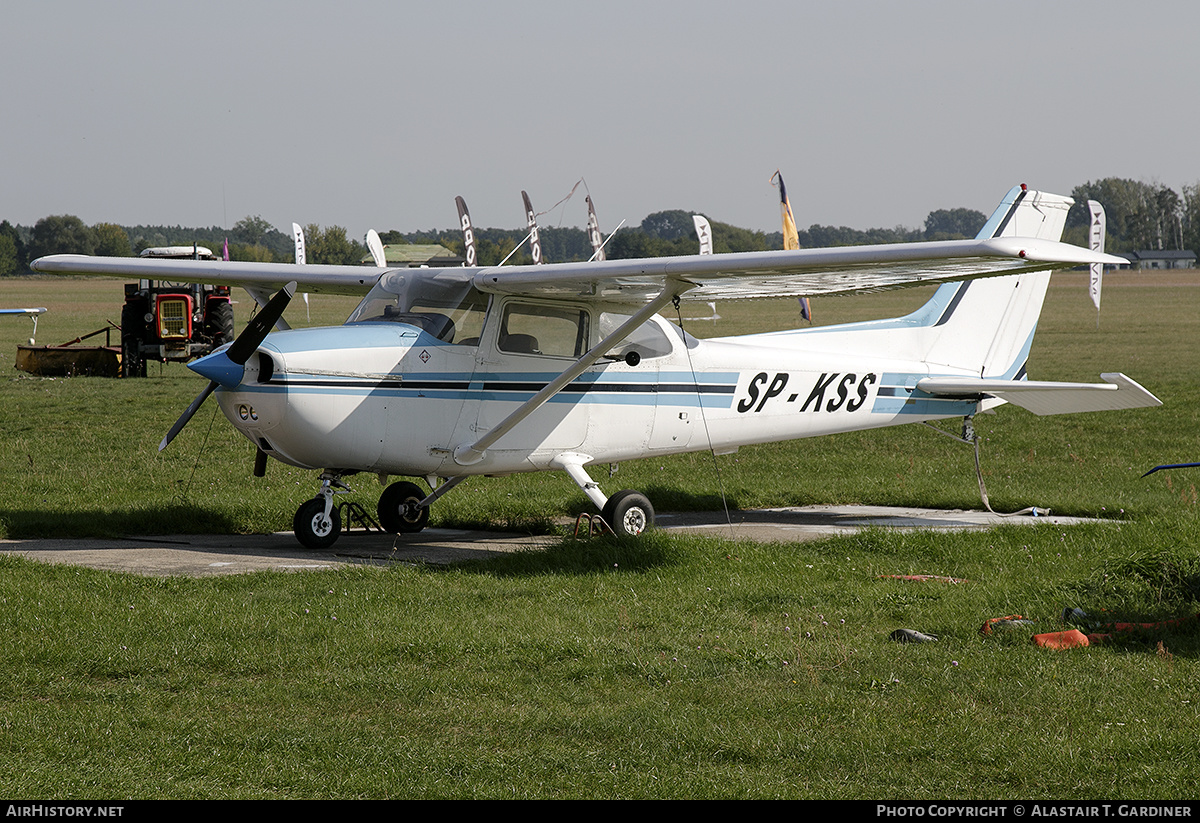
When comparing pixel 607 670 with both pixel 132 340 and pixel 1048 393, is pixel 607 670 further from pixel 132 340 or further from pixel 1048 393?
pixel 132 340

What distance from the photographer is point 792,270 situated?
848cm

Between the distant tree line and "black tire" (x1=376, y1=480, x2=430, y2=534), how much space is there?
9489cm

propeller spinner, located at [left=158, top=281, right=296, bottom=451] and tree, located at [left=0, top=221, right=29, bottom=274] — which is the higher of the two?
tree, located at [left=0, top=221, right=29, bottom=274]

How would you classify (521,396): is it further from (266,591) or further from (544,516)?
(266,591)

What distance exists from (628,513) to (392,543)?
213cm

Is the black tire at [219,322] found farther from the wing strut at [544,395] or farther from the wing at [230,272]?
the wing strut at [544,395]

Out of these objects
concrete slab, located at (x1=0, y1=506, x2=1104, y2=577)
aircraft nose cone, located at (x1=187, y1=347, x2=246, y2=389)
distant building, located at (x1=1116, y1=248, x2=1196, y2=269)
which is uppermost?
distant building, located at (x1=1116, y1=248, x2=1196, y2=269)

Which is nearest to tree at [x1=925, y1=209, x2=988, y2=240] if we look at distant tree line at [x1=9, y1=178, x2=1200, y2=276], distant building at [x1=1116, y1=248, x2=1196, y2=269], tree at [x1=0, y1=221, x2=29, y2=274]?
distant tree line at [x1=9, y1=178, x2=1200, y2=276]

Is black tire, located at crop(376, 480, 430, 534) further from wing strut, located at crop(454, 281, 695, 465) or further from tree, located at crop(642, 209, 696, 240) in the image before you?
tree, located at crop(642, 209, 696, 240)

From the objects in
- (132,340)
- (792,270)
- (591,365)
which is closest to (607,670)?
(792,270)

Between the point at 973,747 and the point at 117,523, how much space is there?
331 inches

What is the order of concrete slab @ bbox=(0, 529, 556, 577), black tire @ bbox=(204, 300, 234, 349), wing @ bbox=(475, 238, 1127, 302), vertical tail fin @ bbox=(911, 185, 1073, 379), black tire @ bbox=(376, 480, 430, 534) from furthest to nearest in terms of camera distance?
black tire @ bbox=(204, 300, 234, 349) < vertical tail fin @ bbox=(911, 185, 1073, 379) < black tire @ bbox=(376, 480, 430, 534) < concrete slab @ bbox=(0, 529, 556, 577) < wing @ bbox=(475, 238, 1127, 302)

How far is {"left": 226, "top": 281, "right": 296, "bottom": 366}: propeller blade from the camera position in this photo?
29.5 feet

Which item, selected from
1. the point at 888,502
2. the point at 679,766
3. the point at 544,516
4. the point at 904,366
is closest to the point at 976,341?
the point at 904,366
